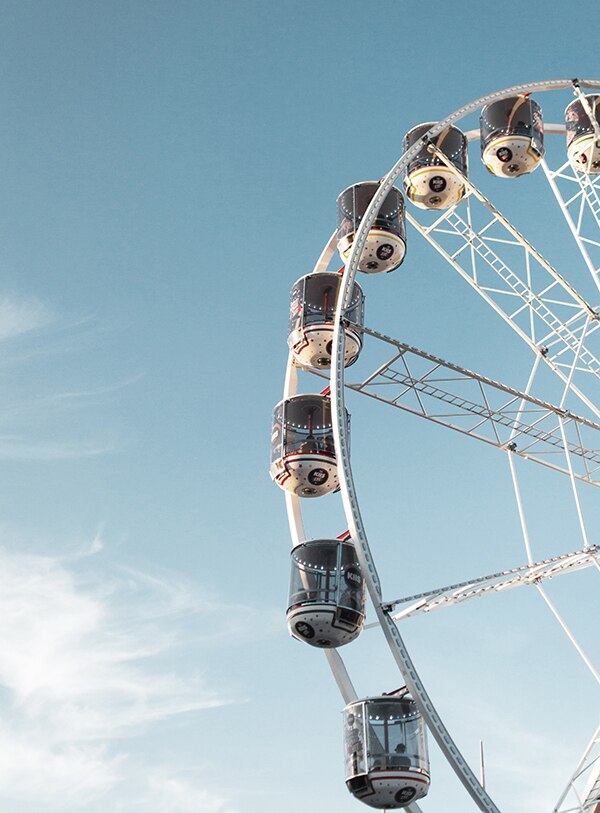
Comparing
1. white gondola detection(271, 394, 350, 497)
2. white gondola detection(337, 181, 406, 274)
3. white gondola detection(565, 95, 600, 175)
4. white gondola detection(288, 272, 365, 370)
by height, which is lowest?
white gondola detection(271, 394, 350, 497)

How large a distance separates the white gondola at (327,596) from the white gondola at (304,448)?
1769mm

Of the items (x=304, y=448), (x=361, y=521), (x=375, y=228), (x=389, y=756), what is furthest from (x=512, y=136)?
(x=389, y=756)

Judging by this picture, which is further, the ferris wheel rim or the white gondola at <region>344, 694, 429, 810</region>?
the white gondola at <region>344, 694, 429, 810</region>

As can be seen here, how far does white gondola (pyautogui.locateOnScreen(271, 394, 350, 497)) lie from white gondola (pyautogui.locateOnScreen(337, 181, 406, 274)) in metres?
2.86

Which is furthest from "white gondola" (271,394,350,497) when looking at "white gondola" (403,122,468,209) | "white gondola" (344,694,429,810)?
"white gondola" (403,122,468,209)

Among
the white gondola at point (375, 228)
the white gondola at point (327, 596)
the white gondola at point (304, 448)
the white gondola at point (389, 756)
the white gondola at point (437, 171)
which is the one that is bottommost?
the white gondola at point (389, 756)

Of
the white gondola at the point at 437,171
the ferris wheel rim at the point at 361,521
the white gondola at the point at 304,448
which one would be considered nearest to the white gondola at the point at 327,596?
the ferris wheel rim at the point at 361,521

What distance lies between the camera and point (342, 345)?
14641mm

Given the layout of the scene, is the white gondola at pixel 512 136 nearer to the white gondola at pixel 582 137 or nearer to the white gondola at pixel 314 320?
the white gondola at pixel 582 137

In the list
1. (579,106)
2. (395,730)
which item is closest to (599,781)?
(395,730)

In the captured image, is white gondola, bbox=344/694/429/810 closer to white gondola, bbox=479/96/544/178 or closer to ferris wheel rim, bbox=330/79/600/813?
ferris wheel rim, bbox=330/79/600/813

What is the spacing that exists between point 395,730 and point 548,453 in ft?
19.6

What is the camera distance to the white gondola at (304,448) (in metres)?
15.7

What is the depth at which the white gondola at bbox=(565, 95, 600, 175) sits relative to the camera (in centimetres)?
1909
